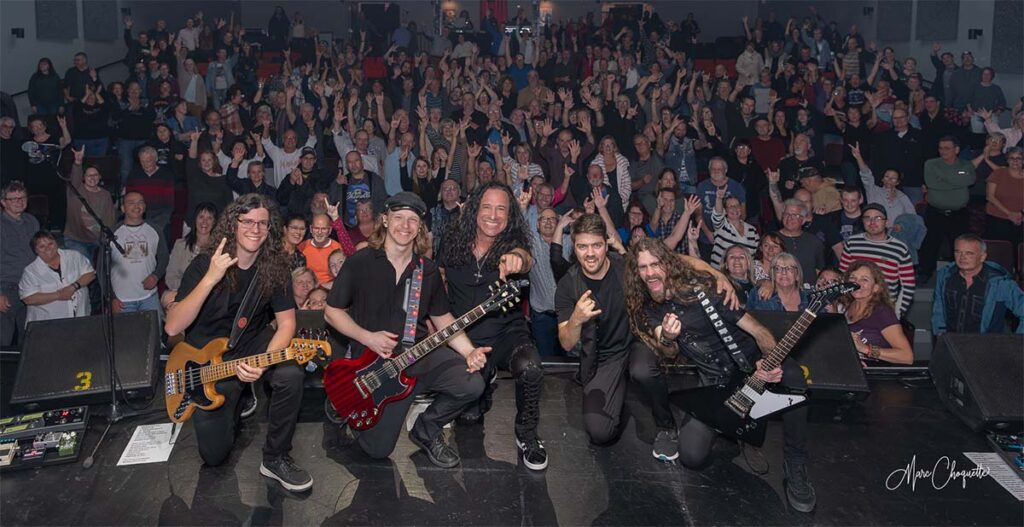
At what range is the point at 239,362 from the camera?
158 inches

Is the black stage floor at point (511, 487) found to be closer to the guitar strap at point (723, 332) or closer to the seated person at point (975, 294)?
the guitar strap at point (723, 332)

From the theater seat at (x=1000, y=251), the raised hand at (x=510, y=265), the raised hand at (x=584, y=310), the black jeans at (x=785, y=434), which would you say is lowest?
the black jeans at (x=785, y=434)

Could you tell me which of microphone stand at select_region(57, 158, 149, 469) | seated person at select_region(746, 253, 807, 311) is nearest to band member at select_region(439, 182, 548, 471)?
microphone stand at select_region(57, 158, 149, 469)

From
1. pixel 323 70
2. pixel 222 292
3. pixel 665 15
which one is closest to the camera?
pixel 222 292

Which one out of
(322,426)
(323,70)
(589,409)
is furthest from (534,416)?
(323,70)

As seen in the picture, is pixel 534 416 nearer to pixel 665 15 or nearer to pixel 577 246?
pixel 577 246

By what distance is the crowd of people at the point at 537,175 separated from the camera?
464 centimetres

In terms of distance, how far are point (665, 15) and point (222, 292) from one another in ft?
42.1

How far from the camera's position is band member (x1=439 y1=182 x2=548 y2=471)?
4367 millimetres

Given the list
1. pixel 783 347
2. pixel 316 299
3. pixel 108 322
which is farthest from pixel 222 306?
pixel 783 347

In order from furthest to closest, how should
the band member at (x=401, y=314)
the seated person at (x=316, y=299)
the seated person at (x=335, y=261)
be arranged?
the seated person at (x=335, y=261)
the seated person at (x=316, y=299)
the band member at (x=401, y=314)

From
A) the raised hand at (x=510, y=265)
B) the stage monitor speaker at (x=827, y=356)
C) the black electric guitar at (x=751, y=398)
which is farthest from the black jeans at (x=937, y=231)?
the raised hand at (x=510, y=265)

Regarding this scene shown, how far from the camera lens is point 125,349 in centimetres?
507

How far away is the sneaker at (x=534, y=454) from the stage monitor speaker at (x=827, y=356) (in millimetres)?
1714
